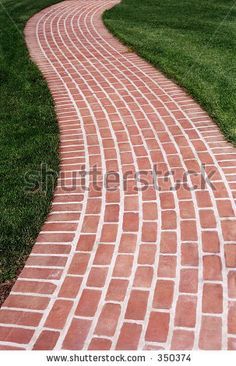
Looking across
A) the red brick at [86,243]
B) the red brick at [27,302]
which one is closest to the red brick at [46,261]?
the red brick at [86,243]

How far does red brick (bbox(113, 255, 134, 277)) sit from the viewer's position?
297cm

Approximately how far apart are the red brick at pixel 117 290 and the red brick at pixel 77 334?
253 mm

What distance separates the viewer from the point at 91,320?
2639 millimetres

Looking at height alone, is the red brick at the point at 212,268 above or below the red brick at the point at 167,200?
below

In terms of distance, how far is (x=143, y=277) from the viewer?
2.93m

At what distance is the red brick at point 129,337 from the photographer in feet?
8.05

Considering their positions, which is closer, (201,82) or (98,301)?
(98,301)

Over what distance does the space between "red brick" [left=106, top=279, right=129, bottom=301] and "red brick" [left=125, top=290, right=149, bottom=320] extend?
0.23 ft

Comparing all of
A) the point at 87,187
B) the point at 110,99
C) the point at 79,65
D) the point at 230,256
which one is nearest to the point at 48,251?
the point at 87,187

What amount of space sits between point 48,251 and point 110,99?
3.21 meters

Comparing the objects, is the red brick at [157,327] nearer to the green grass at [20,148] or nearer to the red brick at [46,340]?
the red brick at [46,340]

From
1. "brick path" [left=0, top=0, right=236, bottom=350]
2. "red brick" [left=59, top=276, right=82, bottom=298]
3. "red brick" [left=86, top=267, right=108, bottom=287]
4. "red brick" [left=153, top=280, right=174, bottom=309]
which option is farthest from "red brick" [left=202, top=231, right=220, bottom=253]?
"red brick" [left=59, top=276, right=82, bottom=298]

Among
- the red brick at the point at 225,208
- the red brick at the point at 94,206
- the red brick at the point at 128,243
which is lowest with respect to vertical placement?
the red brick at the point at 128,243
